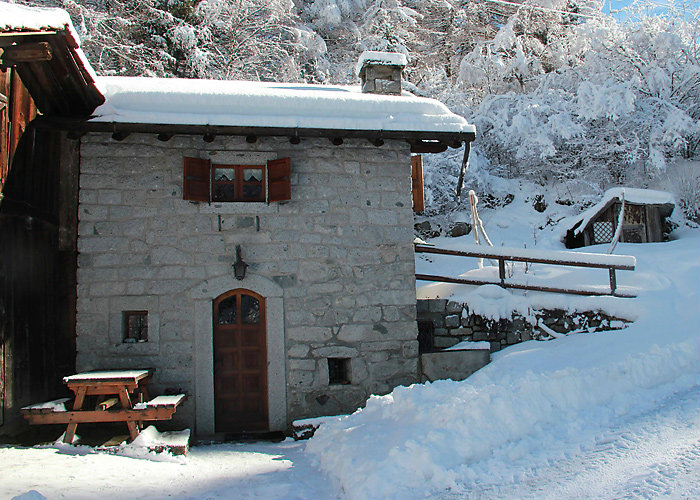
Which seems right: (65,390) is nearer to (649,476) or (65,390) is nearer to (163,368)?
(163,368)

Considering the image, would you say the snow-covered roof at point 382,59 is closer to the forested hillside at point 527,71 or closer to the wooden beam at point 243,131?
the wooden beam at point 243,131

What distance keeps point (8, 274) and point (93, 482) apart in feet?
8.59

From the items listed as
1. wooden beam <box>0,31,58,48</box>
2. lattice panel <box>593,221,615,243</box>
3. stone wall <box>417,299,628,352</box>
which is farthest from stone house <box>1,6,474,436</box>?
lattice panel <box>593,221,615,243</box>

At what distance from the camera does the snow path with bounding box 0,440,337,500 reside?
4094mm

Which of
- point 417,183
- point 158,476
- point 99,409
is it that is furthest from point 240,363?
point 417,183

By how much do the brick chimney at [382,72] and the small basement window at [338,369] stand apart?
4.16 m

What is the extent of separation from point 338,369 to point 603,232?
876 centimetres

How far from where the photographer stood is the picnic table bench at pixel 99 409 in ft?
18.1

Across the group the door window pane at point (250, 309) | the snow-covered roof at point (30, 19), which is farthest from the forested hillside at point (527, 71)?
the door window pane at point (250, 309)

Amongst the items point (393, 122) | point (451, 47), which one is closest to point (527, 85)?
point (451, 47)

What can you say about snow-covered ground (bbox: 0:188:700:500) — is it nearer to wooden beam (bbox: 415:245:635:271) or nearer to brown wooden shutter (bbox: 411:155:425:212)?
wooden beam (bbox: 415:245:635:271)

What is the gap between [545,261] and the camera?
802cm

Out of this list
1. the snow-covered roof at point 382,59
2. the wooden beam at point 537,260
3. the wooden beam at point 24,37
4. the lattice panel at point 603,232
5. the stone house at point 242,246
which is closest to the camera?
the wooden beam at point 24,37

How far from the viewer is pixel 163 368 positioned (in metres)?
6.75
